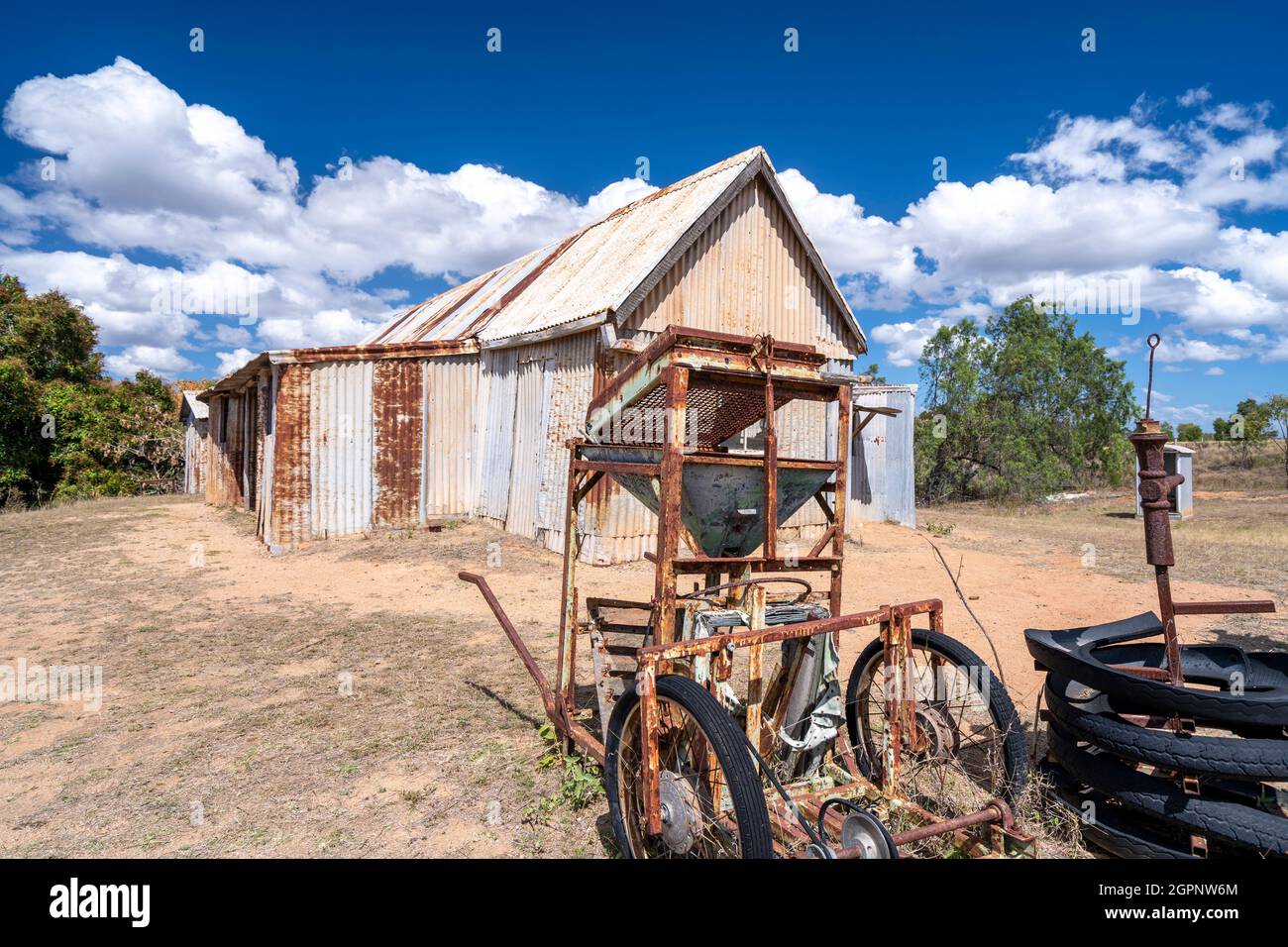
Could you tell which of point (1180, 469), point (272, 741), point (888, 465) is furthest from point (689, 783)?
point (1180, 469)

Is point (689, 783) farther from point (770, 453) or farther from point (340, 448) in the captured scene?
point (340, 448)

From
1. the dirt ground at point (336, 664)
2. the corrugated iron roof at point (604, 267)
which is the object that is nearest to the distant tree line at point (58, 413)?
the dirt ground at point (336, 664)

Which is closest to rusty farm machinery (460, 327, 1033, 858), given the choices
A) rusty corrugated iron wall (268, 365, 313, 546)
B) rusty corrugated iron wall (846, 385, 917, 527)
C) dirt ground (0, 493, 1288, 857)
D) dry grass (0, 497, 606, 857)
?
dry grass (0, 497, 606, 857)

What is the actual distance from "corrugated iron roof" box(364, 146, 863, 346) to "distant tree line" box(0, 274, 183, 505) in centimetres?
1179

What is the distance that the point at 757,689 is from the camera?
322 cm

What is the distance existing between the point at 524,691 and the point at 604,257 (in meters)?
9.80

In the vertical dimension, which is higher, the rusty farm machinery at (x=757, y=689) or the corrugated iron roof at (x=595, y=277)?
the corrugated iron roof at (x=595, y=277)

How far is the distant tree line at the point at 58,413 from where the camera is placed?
20.2 meters

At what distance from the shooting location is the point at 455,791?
4141 millimetres

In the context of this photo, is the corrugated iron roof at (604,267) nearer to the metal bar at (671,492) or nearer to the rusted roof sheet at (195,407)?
the metal bar at (671,492)

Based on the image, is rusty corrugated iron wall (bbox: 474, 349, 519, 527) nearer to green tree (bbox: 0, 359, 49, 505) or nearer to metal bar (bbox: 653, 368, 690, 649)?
metal bar (bbox: 653, 368, 690, 649)

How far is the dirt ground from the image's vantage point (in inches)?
150
